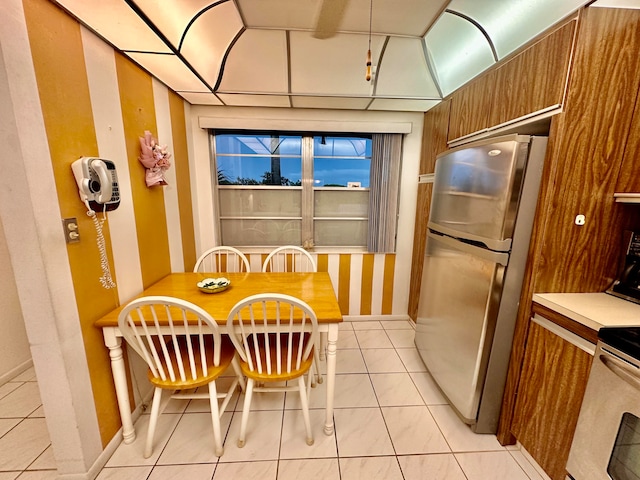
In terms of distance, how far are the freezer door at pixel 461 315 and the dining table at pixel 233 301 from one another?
31.0 inches

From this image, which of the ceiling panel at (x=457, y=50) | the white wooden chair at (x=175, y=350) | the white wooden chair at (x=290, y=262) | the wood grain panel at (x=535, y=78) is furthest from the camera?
the white wooden chair at (x=290, y=262)

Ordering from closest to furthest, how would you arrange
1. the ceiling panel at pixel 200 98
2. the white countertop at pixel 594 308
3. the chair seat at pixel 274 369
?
the white countertop at pixel 594 308 → the chair seat at pixel 274 369 → the ceiling panel at pixel 200 98

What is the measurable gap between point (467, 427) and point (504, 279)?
3.40 feet

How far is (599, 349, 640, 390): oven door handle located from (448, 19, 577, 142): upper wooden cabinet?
1.09 meters

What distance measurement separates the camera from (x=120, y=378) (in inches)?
56.0

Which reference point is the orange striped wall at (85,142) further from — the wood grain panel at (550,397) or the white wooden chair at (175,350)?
the wood grain panel at (550,397)

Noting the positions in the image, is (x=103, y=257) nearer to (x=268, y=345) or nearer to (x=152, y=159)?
(x=152, y=159)

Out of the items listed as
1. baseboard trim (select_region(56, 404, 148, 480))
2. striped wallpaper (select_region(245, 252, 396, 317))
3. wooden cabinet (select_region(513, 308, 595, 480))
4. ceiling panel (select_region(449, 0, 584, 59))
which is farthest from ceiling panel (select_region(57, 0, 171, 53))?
wooden cabinet (select_region(513, 308, 595, 480))

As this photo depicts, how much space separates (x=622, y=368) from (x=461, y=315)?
27.8 inches

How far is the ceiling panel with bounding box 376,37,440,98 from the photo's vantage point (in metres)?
1.75

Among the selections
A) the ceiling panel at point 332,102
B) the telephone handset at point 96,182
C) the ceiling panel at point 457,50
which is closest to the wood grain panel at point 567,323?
the ceiling panel at point 457,50

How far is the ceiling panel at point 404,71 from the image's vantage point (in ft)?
5.74

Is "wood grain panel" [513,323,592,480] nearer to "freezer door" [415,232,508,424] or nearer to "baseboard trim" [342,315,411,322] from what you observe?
"freezer door" [415,232,508,424]

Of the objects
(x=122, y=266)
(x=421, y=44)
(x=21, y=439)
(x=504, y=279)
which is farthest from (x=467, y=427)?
(x=21, y=439)
